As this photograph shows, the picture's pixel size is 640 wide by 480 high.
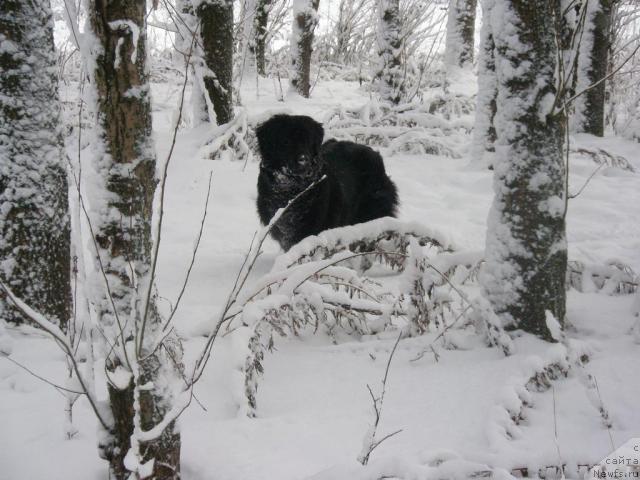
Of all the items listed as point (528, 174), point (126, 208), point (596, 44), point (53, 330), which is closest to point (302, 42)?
point (596, 44)

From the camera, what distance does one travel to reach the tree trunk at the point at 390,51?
814 centimetres

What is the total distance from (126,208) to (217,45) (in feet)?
15.9

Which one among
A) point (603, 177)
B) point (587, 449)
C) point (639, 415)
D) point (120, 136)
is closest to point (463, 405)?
point (587, 449)

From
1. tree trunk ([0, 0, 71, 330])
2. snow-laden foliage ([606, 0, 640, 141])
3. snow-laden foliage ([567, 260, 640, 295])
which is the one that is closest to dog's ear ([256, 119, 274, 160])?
tree trunk ([0, 0, 71, 330])

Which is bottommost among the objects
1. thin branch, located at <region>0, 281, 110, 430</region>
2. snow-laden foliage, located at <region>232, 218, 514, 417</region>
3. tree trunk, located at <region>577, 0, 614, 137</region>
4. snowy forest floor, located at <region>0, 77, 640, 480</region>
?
snowy forest floor, located at <region>0, 77, 640, 480</region>

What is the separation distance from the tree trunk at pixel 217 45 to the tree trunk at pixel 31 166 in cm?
333

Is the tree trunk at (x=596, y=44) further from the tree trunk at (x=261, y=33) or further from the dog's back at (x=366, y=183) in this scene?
the tree trunk at (x=261, y=33)

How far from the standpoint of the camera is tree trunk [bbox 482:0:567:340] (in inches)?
87.5

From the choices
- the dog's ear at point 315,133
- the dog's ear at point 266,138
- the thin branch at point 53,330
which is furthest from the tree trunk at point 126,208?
the dog's ear at point 315,133

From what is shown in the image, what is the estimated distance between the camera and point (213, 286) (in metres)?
3.45

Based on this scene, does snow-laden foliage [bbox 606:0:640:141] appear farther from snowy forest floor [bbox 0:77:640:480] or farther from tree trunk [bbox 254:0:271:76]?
tree trunk [bbox 254:0:271:76]

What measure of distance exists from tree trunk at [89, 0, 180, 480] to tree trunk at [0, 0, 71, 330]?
3.55 feet

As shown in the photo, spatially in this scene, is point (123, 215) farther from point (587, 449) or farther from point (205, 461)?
point (587, 449)

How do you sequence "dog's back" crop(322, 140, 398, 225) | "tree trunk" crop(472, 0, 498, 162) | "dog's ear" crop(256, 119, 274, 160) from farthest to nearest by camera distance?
"tree trunk" crop(472, 0, 498, 162)
"dog's back" crop(322, 140, 398, 225)
"dog's ear" crop(256, 119, 274, 160)
